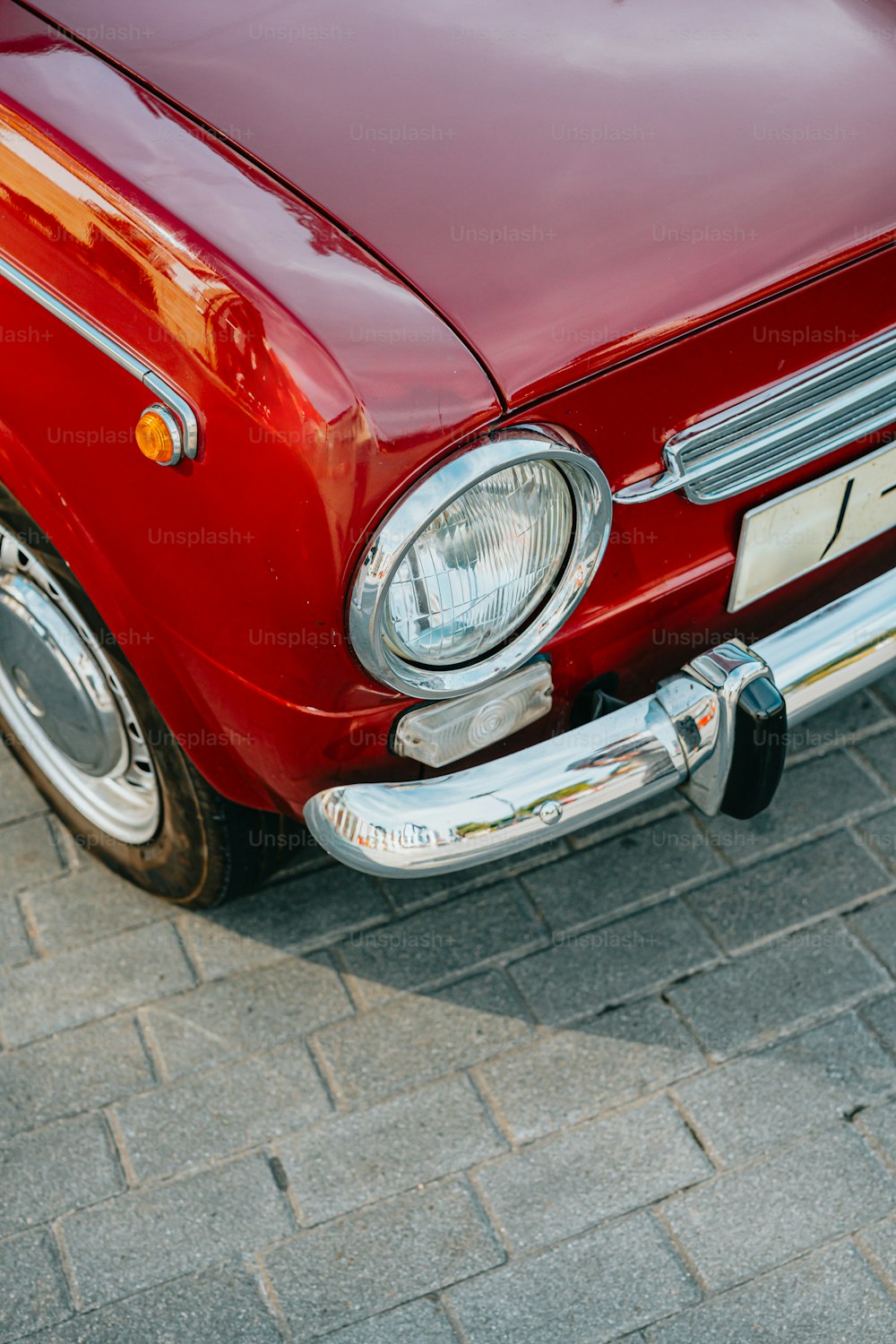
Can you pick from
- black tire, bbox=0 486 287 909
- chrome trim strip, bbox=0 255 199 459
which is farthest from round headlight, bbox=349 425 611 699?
black tire, bbox=0 486 287 909

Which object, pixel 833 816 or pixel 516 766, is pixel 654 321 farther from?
pixel 833 816

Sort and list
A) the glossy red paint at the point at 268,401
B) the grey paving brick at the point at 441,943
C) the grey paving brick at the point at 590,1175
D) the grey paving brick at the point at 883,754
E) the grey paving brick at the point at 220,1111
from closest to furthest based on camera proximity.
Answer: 1. the glossy red paint at the point at 268,401
2. the grey paving brick at the point at 590,1175
3. the grey paving brick at the point at 220,1111
4. the grey paving brick at the point at 441,943
5. the grey paving brick at the point at 883,754

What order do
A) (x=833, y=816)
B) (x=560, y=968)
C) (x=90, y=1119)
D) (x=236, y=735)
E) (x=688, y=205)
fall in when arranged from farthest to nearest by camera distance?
1. (x=833, y=816)
2. (x=560, y=968)
3. (x=90, y=1119)
4. (x=236, y=735)
5. (x=688, y=205)

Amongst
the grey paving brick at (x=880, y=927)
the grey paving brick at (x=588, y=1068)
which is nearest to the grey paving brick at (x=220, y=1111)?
the grey paving brick at (x=588, y=1068)

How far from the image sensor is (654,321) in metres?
1.59

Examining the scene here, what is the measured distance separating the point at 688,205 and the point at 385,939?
4.58 feet

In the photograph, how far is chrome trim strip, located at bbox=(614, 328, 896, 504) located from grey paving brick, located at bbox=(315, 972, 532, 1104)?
1010 millimetres

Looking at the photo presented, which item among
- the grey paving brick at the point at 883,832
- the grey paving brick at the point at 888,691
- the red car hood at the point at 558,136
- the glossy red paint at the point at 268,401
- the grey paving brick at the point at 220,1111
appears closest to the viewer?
the glossy red paint at the point at 268,401

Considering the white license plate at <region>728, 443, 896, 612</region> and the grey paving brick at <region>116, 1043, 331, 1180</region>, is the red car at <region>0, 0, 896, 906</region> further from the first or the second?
the grey paving brick at <region>116, 1043, 331, 1180</region>

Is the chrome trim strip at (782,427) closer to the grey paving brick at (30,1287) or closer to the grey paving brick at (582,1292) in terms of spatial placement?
the grey paving brick at (582,1292)

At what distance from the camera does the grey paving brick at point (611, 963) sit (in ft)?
7.29

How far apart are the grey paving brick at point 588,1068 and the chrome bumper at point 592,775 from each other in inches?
20.1

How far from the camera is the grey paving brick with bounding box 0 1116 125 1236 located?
1974 mm

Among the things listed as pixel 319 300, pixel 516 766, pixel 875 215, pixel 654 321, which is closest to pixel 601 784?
pixel 516 766
